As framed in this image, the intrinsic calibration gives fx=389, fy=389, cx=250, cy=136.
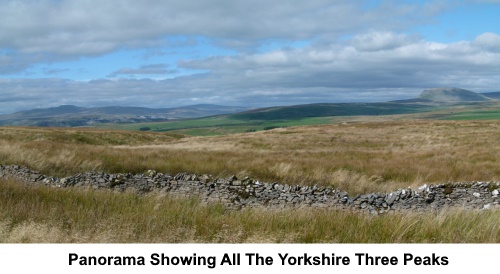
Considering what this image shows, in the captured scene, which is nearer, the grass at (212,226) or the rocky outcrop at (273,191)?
the grass at (212,226)

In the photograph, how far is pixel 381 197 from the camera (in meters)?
14.2

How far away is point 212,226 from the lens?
249 inches

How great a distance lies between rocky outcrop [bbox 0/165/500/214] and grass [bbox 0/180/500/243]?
5.61 m

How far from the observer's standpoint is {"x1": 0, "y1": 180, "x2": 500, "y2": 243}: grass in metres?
5.66

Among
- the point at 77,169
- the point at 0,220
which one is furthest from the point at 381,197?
the point at 77,169

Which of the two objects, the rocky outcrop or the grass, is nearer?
the grass

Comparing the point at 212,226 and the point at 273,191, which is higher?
the point at 212,226

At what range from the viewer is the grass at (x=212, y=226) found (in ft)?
18.6

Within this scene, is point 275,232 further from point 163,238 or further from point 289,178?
point 289,178

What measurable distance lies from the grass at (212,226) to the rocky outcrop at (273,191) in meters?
5.61

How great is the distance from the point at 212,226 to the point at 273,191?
8780 mm

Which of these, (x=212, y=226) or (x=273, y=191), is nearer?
(x=212, y=226)

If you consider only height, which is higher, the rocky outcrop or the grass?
the grass

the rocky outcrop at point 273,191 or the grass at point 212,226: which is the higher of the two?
the grass at point 212,226
